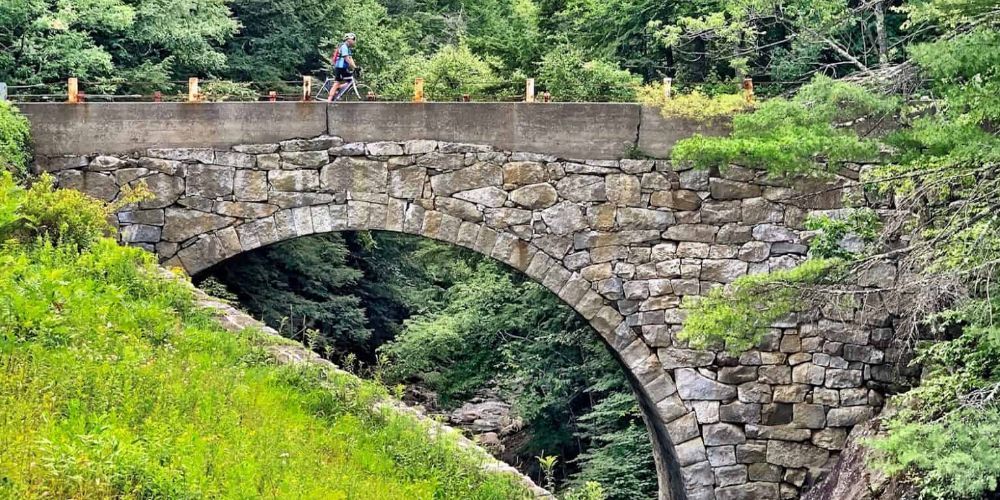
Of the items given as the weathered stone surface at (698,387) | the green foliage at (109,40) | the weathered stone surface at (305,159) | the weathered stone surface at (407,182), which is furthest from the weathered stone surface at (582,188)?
the green foliage at (109,40)

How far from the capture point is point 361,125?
33.4 feet

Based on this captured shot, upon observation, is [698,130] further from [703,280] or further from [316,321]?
[316,321]

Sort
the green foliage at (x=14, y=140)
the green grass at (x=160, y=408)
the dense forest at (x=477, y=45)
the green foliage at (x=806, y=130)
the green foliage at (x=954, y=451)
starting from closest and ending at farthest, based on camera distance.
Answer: the green grass at (x=160, y=408) → the green foliage at (x=954, y=451) → the green foliage at (x=806, y=130) → the green foliage at (x=14, y=140) → the dense forest at (x=477, y=45)

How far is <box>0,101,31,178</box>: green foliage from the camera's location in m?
9.42

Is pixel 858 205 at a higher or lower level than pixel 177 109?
lower

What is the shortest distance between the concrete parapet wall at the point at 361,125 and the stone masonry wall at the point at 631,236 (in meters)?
0.11

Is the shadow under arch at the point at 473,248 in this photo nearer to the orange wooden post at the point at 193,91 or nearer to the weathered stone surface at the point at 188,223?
the weathered stone surface at the point at 188,223

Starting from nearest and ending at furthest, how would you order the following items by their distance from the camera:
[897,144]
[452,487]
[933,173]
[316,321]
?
[452,487] < [933,173] < [897,144] < [316,321]

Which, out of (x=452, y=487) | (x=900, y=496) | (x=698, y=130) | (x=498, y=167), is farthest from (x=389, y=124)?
(x=900, y=496)

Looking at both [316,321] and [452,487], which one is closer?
[452,487]

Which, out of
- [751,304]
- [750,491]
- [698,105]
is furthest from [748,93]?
[750,491]

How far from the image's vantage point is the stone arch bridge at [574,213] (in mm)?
10141

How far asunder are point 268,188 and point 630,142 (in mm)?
3351

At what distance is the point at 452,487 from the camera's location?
6914mm
